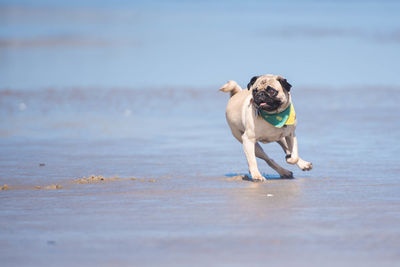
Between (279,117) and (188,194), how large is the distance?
1456 millimetres

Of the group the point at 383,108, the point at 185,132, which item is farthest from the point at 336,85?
the point at 185,132

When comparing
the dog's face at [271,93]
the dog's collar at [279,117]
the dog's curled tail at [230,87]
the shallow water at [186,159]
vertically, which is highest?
the dog's face at [271,93]

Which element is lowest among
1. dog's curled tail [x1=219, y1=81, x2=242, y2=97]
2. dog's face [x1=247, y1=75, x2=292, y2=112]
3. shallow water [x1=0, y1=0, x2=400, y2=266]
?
shallow water [x1=0, y1=0, x2=400, y2=266]

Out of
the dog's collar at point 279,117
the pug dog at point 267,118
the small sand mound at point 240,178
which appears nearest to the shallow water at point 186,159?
the small sand mound at point 240,178

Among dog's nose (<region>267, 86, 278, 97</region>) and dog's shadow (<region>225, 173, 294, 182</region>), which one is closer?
dog's nose (<region>267, 86, 278, 97</region>)

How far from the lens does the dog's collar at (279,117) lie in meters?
9.14

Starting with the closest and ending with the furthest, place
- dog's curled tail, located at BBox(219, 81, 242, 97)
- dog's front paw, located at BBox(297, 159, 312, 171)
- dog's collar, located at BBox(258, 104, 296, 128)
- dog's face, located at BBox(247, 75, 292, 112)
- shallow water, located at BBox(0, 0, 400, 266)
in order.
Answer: shallow water, located at BBox(0, 0, 400, 266) < dog's face, located at BBox(247, 75, 292, 112) < dog's collar, located at BBox(258, 104, 296, 128) < dog's front paw, located at BBox(297, 159, 312, 171) < dog's curled tail, located at BBox(219, 81, 242, 97)

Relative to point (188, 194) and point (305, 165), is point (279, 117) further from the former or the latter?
point (188, 194)

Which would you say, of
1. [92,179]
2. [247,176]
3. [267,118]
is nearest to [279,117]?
[267,118]

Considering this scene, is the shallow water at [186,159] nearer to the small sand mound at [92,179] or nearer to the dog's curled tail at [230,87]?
the small sand mound at [92,179]

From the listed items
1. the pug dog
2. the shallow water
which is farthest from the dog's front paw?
the shallow water

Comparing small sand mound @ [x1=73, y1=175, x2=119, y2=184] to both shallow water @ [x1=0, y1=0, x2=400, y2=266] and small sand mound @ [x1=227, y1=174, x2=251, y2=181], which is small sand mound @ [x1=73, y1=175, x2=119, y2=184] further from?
small sand mound @ [x1=227, y1=174, x2=251, y2=181]

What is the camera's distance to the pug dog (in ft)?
29.5

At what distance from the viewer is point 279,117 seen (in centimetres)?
916
